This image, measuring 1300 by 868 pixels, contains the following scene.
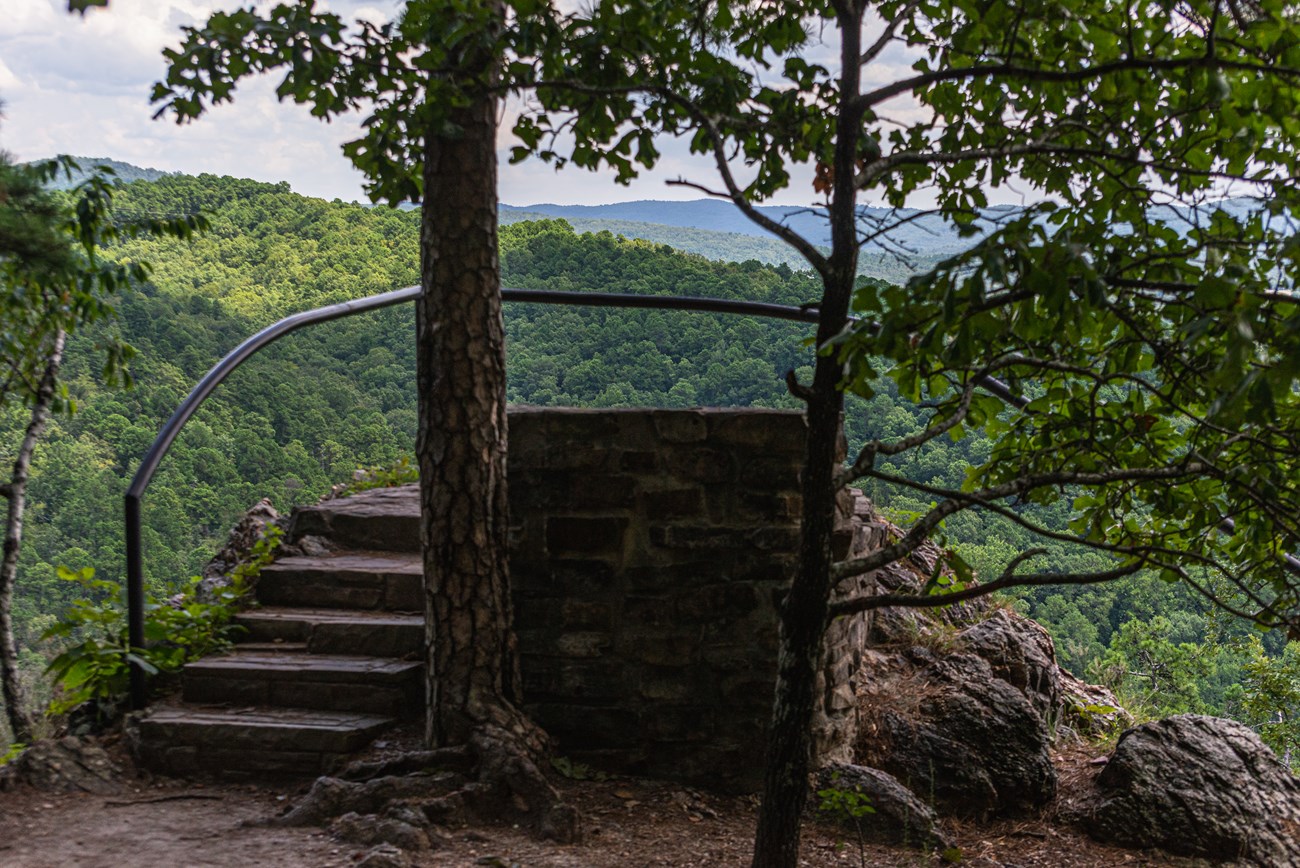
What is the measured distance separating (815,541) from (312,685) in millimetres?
1986

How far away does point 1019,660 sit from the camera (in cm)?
407

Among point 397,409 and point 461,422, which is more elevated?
point 461,422

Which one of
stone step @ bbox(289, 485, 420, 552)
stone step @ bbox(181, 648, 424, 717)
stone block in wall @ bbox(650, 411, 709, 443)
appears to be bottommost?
stone step @ bbox(181, 648, 424, 717)

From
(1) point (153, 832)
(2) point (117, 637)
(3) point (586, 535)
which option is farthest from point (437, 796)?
(2) point (117, 637)

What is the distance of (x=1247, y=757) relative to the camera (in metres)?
3.40

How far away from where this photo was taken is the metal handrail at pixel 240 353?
312 cm

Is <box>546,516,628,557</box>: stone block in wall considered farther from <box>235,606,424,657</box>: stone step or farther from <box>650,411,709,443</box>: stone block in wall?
<box>235,606,424,657</box>: stone step

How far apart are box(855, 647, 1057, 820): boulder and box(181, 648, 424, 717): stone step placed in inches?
62.9

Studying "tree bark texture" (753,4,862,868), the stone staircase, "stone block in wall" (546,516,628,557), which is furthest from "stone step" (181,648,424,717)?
"tree bark texture" (753,4,862,868)

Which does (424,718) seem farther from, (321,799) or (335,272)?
(335,272)

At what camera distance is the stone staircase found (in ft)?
10.1

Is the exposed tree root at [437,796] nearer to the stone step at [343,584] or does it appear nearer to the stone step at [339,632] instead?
the stone step at [339,632]

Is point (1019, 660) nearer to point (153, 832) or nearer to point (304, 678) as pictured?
point (304, 678)

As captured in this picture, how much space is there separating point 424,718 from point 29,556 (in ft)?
11.3
